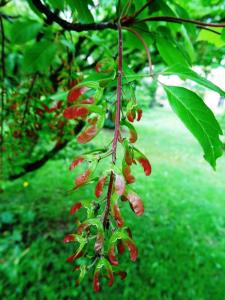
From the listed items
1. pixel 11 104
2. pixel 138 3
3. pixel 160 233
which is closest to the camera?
pixel 138 3

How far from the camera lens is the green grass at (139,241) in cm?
314

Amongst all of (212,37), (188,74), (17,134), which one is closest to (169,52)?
(212,37)

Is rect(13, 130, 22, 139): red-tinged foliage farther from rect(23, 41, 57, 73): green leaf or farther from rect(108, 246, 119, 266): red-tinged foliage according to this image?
rect(108, 246, 119, 266): red-tinged foliage

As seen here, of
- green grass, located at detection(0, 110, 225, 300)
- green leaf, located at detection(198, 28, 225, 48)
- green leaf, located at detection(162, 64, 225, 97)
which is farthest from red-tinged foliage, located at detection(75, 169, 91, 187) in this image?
green grass, located at detection(0, 110, 225, 300)

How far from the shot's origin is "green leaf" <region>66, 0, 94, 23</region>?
756mm

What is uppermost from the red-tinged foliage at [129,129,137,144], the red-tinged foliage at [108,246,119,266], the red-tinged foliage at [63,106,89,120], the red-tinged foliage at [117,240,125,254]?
the red-tinged foliage at [63,106,89,120]

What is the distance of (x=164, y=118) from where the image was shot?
1673cm

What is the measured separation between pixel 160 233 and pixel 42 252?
1.65 meters

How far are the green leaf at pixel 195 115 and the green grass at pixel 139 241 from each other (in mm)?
1892

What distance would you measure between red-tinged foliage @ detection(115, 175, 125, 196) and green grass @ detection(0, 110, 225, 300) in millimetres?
2068

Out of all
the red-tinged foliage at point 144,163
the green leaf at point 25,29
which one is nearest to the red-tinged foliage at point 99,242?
the red-tinged foliage at point 144,163

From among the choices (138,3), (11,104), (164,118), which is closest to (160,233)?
(11,104)

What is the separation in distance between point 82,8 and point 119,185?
532mm

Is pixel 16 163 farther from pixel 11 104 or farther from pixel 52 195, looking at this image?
pixel 52 195
